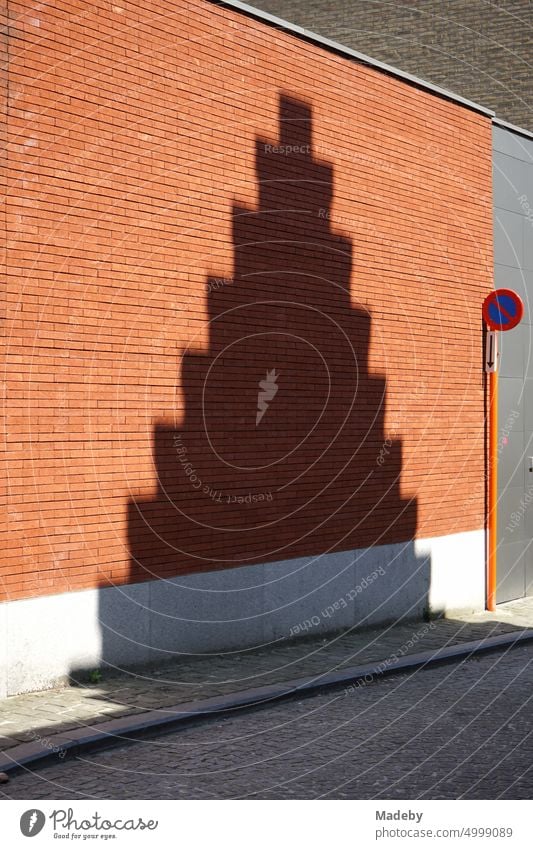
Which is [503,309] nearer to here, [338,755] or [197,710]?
[197,710]

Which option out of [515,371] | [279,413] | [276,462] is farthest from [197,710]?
[515,371]

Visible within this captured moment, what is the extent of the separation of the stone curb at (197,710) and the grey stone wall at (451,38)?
10.8m

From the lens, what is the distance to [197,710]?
28.9ft

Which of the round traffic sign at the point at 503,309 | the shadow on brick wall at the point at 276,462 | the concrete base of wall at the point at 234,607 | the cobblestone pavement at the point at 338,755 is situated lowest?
the cobblestone pavement at the point at 338,755

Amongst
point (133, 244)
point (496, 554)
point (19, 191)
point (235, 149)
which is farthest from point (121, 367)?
point (496, 554)

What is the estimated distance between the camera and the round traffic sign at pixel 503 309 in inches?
557

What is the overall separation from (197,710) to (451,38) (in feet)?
48.3

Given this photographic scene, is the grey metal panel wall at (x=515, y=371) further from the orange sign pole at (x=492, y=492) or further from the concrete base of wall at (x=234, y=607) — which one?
the concrete base of wall at (x=234, y=607)

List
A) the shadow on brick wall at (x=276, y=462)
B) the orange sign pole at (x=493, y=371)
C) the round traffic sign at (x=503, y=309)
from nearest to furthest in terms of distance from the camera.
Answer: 1. the shadow on brick wall at (x=276, y=462)
2. the round traffic sign at (x=503, y=309)
3. the orange sign pole at (x=493, y=371)

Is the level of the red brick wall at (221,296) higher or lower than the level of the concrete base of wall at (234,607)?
higher

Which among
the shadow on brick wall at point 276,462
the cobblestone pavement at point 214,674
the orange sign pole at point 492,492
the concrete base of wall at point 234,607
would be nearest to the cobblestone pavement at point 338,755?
the cobblestone pavement at point 214,674

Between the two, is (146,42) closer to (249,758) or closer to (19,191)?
(19,191)

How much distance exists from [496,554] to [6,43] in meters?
8.96

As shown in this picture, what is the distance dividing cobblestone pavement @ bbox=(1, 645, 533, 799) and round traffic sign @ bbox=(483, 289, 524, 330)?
5556 millimetres
